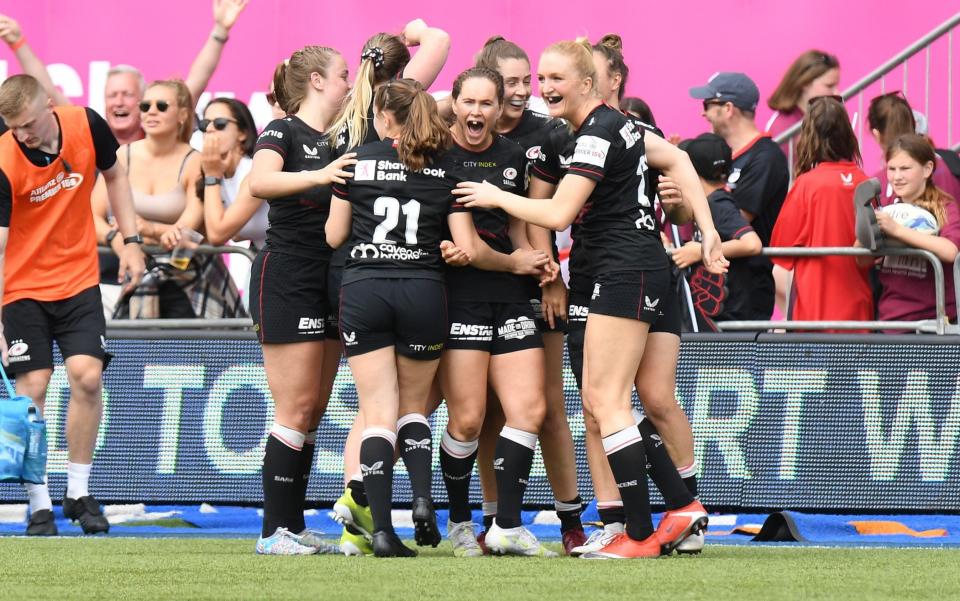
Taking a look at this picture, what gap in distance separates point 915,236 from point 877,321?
19.7 inches

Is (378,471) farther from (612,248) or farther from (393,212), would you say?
(612,248)

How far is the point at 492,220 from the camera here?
6746 mm

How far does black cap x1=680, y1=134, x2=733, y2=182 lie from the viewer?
8.88m

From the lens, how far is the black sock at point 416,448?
6.49m

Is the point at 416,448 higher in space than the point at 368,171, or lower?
lower

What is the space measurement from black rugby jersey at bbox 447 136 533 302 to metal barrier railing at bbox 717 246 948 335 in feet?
7.69

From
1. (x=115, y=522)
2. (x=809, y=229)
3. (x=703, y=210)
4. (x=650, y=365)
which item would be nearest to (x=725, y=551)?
(x=650, y=365)

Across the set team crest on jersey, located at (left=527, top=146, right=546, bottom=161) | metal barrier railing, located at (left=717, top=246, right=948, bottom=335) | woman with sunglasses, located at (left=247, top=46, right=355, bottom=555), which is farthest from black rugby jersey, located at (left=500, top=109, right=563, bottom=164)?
metal barrier railing, located at (left=717, top=246, right=948, bottom=335)

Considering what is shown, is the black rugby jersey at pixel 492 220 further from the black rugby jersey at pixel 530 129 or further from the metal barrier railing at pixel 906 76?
the metal barrier railing at pixel 906 76

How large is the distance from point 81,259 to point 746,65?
516 cm

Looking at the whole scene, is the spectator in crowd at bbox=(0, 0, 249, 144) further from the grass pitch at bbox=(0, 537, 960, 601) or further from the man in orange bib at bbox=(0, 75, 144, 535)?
the grass pitch at bbox=(0, 537, 960, 601)

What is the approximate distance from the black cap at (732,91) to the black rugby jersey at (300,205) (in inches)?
143

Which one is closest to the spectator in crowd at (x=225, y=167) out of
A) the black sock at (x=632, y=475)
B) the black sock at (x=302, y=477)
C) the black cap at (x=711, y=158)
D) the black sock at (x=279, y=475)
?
the black sock at (x=302, y=477)

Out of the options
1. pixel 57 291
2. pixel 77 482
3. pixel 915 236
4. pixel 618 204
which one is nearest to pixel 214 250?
pixel 57 291
